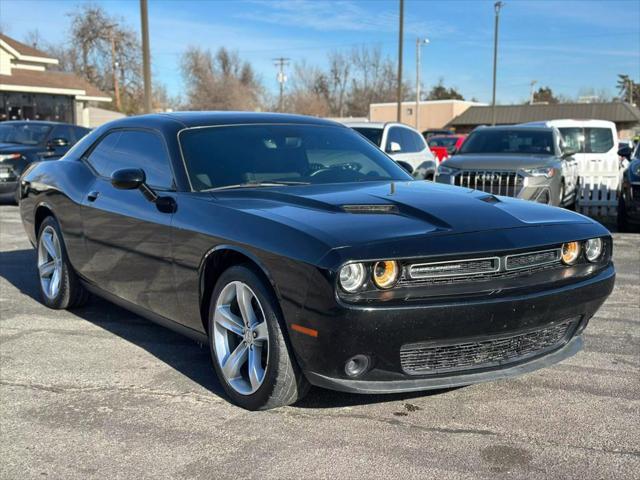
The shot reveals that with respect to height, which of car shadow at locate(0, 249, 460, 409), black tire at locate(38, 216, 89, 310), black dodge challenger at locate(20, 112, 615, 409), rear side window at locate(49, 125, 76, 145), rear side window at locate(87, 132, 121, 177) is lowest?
car shadow at locate(0, 249, 460, 409)

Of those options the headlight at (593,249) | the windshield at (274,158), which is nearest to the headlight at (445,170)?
the windshield at (274,158)

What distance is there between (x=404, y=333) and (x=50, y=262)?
12.2ft

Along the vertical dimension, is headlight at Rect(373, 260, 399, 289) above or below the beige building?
below

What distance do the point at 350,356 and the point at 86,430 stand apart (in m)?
1.34

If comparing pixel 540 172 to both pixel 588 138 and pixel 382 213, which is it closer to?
pixel 588 138

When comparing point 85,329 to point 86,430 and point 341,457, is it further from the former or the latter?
point 341,457

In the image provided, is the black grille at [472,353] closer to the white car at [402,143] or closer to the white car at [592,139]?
the white car at [402,143]

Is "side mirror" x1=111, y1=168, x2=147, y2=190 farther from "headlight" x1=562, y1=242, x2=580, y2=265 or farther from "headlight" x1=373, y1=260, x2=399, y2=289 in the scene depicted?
"headlight" x1=562, y1=242, x2=580, y2=265

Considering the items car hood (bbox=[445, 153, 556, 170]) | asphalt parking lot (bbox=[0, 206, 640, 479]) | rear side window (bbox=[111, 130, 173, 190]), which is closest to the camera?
asphalt parking lot (bbox=[0, 206, 640, 479])

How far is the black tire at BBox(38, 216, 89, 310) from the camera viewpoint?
5.29 metres

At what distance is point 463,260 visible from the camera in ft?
10.1

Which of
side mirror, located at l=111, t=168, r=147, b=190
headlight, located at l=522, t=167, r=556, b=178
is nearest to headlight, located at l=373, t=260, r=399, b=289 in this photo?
side mirror, located at l=111, t=168, r=147, b=190

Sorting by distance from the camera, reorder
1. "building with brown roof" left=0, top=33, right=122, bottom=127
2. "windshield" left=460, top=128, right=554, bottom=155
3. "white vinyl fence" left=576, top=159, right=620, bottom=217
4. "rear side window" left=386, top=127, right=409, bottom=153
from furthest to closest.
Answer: "building with brown roof" left=0, top=33, right=122, bottom=127, "white vinyl fence" left=576, top=159, right=620, bottom=217, "rear side window" left=386, top=127, right=409, bottom=153, "windshield" left=460, top=128, right=554, bottom=155

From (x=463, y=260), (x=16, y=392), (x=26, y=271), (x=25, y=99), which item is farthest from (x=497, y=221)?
(x=25, y=99)
